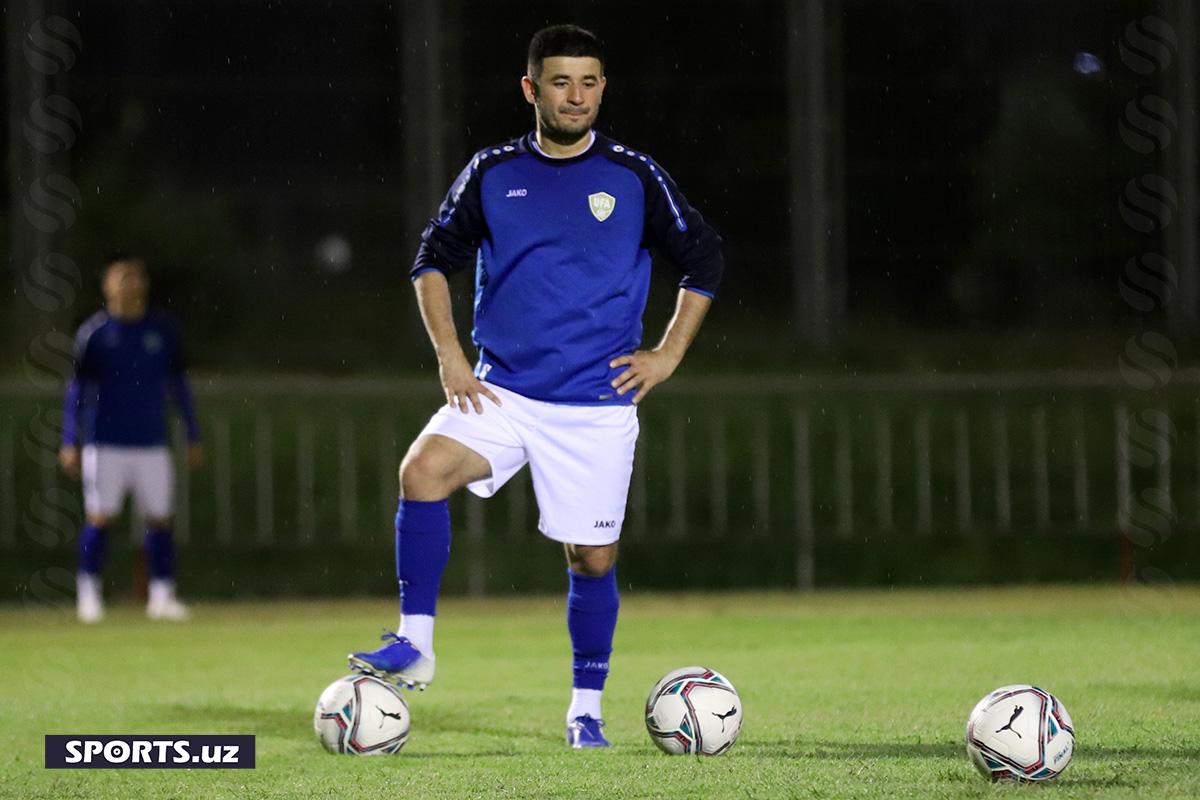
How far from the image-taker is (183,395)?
10.3 m

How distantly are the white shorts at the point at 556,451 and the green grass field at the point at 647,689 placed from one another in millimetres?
605

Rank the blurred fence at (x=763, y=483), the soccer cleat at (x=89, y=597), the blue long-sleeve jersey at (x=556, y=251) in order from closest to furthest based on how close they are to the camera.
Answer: the blue long-sleeve jersey at (x=556, y=251) → the soccer cleat at (x=89, y=597) → the blurred fence at (x=763, y=483)

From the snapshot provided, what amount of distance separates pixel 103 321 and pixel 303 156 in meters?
3.82

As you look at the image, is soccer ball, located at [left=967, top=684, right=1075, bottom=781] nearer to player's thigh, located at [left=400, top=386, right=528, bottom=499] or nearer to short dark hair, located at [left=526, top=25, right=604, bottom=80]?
player's thigh, located at [left=400, top=386, right=528, bottom=499]

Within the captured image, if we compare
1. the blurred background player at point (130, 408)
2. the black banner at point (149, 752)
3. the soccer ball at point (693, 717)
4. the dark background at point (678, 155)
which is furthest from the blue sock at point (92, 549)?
the soccer ball at point (693, 717)

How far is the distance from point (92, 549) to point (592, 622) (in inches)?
216

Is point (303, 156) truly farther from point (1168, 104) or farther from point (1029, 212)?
point (1168, 104)

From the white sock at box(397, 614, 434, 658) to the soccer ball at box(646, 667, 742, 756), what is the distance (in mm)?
599

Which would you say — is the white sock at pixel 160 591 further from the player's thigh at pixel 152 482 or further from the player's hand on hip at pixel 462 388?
the player's hand on hip at pixel 462 388

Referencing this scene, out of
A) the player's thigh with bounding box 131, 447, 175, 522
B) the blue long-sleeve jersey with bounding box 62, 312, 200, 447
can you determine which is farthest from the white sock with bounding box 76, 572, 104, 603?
the blue long-sleeve jersey with bounding box 62, 312, 200, 447

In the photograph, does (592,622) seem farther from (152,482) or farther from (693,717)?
(152,482)

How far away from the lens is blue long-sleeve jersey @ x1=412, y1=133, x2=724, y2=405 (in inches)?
203

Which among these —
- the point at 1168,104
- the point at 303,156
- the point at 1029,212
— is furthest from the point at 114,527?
the point at 1168,104

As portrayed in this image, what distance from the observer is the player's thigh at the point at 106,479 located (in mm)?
10266
